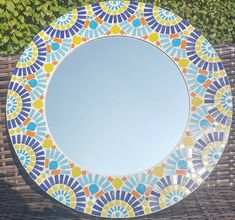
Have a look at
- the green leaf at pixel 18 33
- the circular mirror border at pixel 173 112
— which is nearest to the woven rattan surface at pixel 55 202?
the circular mirror border at pixel 173 112

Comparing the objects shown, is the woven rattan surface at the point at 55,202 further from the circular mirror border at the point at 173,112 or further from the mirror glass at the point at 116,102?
the mirror glass at the point at 116,102

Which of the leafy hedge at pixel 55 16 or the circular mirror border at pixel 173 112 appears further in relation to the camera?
the leafy hedge at pixel 55 16

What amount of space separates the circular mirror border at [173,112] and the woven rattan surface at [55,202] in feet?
0.26

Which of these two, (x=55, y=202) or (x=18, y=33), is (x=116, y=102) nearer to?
(x=55, y=202)

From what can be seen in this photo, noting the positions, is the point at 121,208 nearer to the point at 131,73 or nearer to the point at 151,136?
the point at 151,136

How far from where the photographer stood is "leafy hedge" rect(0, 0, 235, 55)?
2.46 metres

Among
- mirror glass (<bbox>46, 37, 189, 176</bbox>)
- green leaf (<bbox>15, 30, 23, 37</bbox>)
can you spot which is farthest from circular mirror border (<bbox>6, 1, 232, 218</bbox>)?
green leaf (<bbox>15, 30, 23, 37</bbox>)

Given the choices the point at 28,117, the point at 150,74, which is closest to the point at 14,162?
the point at 28,117

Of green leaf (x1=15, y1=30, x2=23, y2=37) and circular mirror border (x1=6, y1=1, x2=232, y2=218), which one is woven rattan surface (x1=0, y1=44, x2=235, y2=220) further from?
green leaf (x1=15, y1=30, x2=23, y2=37)

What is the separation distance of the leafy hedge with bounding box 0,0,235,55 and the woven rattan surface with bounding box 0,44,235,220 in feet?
0.84

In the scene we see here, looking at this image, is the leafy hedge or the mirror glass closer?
the mirror glass

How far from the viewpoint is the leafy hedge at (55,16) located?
246 cm

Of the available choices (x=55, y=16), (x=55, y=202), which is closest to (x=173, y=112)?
(x=55, y=202)

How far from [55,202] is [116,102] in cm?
61
